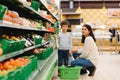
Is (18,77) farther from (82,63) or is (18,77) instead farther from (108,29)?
(108,29)

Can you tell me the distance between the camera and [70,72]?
6152 millimetres

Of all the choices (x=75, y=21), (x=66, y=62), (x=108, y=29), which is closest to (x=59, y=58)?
(x=66, y=62)

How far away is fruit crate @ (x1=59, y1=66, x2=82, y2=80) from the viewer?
6.04 meters

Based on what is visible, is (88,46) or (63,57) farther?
(63,57)

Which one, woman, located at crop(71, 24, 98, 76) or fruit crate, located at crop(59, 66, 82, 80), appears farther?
woman, located at crop(71, 24, 98, 76)

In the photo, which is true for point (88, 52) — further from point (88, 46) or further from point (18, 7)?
point (18, 7)

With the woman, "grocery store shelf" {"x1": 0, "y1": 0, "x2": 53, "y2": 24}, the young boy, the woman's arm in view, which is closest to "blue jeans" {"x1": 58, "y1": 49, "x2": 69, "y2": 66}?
the young boy

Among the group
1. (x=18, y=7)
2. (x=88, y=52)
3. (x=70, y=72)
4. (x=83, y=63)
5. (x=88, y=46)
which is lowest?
(x=70, y=72)

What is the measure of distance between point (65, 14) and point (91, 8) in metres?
2.02

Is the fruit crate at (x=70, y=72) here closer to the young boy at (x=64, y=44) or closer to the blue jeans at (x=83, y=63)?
the blue jeans at (x=83, y=63)

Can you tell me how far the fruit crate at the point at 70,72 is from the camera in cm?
604

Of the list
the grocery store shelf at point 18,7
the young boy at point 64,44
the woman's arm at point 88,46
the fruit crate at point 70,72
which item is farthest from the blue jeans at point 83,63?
the grocery store shelf at point 18,7

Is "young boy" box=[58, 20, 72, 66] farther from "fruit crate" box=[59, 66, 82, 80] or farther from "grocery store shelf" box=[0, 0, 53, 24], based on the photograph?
"grocery store shelf" box=[0, 0, 53, 24]

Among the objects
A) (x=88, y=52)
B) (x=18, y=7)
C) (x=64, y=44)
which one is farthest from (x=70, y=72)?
(x=18, y=7)
